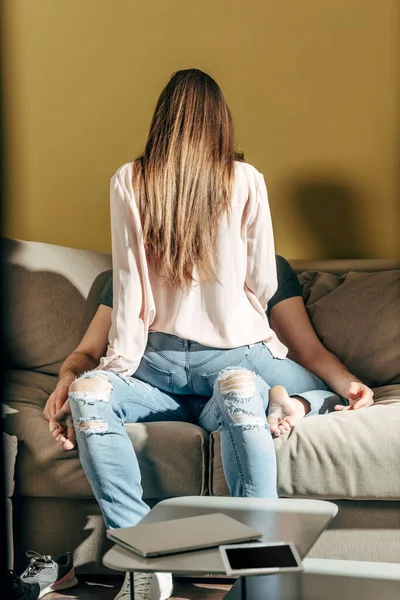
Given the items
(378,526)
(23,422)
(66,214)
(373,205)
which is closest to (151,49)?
(66,214)

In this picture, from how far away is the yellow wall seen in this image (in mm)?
2227

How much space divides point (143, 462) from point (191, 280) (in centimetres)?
43

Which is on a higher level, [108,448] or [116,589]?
[108,448]

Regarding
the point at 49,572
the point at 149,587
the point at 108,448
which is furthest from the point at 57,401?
the point at 149,587

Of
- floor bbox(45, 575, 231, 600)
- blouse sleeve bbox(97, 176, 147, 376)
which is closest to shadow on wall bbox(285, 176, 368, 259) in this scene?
blouse sleeve bbox(97, 176, 147, 376)

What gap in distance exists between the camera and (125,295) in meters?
1.79

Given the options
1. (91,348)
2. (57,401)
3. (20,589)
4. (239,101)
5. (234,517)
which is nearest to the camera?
(234,517)

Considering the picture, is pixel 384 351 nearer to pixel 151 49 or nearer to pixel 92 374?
pixel 92 374

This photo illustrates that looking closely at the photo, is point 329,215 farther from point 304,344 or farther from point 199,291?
point 199,291

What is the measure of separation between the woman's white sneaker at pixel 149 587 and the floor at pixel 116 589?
0.23 feet

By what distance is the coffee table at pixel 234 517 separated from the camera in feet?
3.28

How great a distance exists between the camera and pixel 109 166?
234 cm

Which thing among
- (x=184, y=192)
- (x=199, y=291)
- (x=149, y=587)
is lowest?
(x=149, y=587)

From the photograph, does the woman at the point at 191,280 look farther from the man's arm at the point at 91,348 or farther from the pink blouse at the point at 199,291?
the man's arm at the point at 91,348
